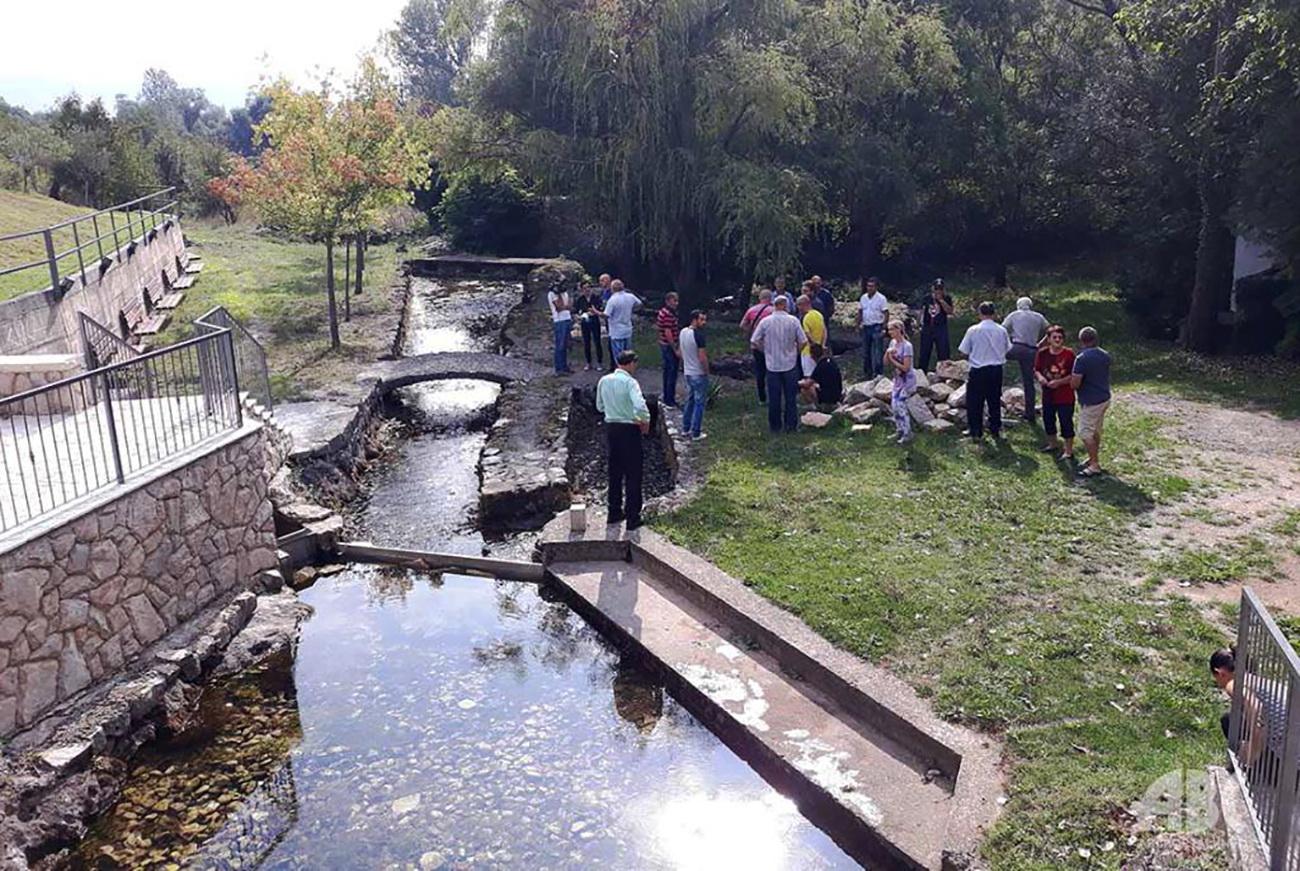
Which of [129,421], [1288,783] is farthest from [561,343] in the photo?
[1288,783]

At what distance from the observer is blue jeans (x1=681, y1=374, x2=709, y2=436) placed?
13.7m

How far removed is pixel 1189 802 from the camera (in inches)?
224

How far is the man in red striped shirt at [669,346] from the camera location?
15.1 m

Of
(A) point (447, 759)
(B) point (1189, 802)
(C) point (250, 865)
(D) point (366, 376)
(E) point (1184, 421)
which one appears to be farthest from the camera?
(D) point (366, 376)

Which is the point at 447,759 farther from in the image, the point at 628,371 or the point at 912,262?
the point at 912,262

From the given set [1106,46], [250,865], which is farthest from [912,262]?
[250,865]

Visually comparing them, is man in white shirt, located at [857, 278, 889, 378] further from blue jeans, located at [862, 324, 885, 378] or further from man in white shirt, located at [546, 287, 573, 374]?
man in white shirt, located at [546, 287, 573, 374]

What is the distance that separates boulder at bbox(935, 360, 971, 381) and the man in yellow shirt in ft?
5.46

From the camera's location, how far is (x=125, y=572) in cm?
832

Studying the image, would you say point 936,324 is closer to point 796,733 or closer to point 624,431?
point 624,431

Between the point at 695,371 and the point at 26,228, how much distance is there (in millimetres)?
18938

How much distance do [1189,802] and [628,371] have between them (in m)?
6.57

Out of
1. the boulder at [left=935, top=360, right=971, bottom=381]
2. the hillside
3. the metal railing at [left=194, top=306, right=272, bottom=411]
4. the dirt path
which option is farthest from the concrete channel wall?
the dirt path

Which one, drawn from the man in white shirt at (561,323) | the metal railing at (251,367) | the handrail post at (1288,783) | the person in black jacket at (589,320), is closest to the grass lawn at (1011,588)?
the handrail post at (1288,783)
